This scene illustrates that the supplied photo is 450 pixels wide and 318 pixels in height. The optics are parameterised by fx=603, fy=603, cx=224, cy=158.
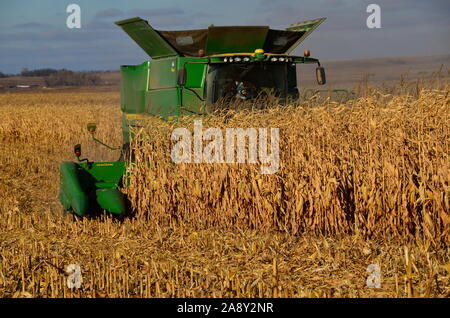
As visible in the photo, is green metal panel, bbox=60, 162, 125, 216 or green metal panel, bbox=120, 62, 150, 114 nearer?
green metal panel, bbox=60, 162, 125, 216

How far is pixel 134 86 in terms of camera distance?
10.3 meters

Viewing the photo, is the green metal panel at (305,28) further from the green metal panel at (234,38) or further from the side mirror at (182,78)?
the side mirror at (182,78)

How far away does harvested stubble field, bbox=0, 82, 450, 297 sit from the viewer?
15.9ft

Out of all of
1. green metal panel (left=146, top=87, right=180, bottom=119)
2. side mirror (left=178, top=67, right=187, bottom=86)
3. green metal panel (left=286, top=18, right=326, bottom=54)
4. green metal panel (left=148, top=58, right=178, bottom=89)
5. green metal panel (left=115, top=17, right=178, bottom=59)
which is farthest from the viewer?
green metal panel (left=286, top=18, right=326, bottom=54)

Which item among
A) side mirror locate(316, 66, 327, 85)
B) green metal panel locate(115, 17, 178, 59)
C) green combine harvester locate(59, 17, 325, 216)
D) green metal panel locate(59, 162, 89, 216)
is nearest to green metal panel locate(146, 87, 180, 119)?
green combine harvester locate(59, 17, 325, 216)

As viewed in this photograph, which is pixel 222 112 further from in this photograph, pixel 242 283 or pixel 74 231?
pixel 242 283

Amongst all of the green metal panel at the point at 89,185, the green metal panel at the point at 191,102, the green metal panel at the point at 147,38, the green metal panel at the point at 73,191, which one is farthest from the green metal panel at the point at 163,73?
the green metal panel at the point at 73,191

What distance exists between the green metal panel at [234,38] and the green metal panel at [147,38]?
732 mm

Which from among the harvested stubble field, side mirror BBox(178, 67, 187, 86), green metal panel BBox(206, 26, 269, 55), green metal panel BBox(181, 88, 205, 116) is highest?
green metal panel BBox(206, 26, 269, 55)

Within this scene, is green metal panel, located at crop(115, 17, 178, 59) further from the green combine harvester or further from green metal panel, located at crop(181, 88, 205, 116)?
green metal panel, located at crop(181, 88, 205, 116)

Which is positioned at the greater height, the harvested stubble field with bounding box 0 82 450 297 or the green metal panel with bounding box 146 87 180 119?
the green metal panel with bounding box 146 87 180 119

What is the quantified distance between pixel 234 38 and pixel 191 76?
1049 mm

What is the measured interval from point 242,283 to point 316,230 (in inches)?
75.1
